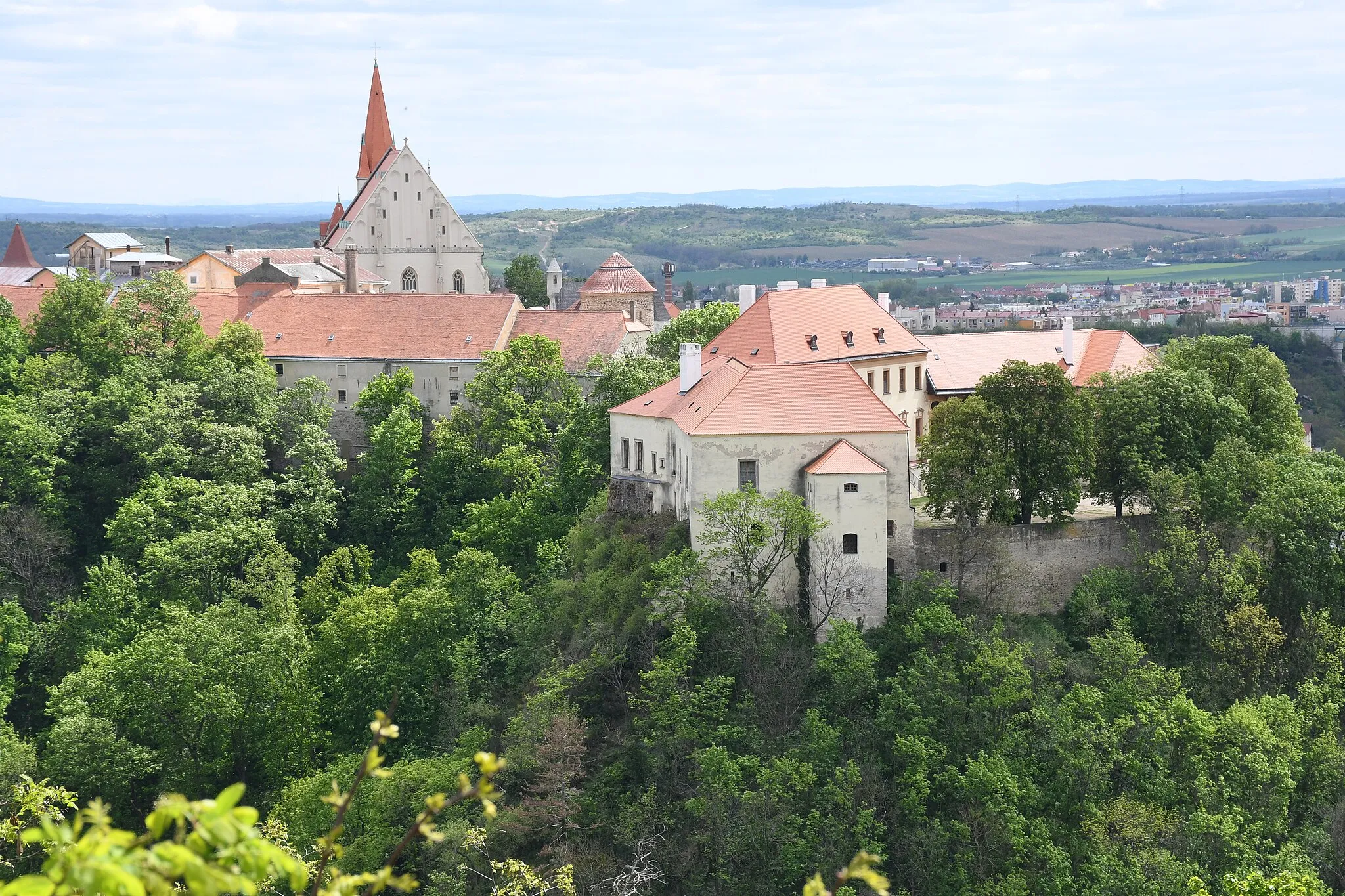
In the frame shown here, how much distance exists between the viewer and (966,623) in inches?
1683

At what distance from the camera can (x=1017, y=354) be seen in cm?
6009

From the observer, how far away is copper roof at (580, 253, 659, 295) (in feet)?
339

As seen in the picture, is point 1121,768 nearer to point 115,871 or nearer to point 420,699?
point 420,699

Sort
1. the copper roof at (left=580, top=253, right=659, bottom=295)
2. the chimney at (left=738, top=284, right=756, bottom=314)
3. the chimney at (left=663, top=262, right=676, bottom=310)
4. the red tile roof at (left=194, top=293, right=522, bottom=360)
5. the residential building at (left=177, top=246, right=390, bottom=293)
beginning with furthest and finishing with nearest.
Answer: the chimney at (left=663, top=262, right=676, bottom=310)
the copper roof at (left=580, top=253, right=659, bottom=295)
the residential building at (left=177, top=246, right=390, bottom=293)
the red tile roof at (left=194, top=293, right=522, bottom=360)
the chimney at (left=738, top=284, right=756, bottom=314)

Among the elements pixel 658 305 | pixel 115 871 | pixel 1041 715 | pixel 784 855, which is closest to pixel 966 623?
pixel 1041 715

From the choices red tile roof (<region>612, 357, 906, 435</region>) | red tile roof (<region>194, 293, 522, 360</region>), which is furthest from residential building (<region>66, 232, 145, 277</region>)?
red tile roof (<region>612, 357, 906, 435</region>)

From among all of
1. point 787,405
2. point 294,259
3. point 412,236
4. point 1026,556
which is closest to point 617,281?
point 412,236

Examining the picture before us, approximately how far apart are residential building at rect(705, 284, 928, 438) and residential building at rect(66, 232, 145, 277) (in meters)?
94.8

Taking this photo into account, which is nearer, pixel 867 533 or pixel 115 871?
pixel 115 871

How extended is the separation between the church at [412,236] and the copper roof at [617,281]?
10.6m

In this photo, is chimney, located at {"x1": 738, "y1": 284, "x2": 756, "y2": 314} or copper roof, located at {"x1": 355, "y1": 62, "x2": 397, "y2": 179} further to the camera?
copper roof, located at {"x1": 355, "y1": 62, "x2": 397, "y2": 179}

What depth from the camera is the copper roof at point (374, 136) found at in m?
116

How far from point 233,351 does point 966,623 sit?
3945 centimetres

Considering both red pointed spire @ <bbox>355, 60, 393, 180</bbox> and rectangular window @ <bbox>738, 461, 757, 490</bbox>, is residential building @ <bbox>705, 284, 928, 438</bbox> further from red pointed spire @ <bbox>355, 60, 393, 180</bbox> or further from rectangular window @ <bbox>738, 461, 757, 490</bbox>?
red pointed spire @ <bbox>355, 60, 393, 180</bbox>
